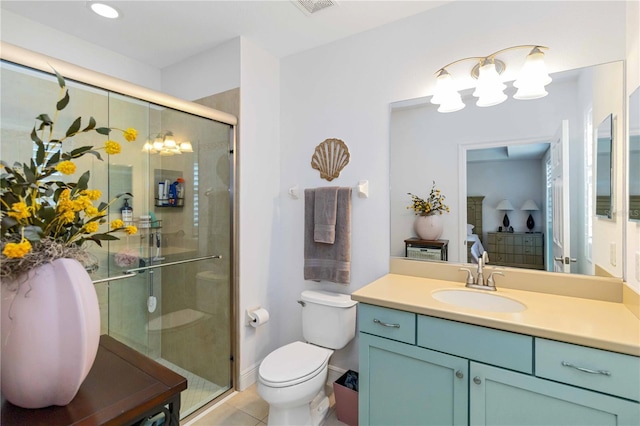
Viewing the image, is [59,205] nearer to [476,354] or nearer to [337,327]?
[476,354]

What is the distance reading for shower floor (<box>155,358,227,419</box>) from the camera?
2.00m

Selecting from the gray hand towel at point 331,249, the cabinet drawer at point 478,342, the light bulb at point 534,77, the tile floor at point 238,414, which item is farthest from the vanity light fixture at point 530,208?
the tile floor at point 238,414

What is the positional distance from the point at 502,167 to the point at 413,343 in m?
1.07

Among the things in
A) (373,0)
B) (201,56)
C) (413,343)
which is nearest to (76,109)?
(201,56)

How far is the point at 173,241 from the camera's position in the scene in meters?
2.22

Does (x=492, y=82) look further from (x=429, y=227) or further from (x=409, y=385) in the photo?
(x=409, y=385)

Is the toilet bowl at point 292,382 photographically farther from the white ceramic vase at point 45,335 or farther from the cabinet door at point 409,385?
the white ceramic vase at point 45,335

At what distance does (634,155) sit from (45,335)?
2056mm

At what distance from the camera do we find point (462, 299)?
5.53 feet

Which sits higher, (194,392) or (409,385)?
(409,385)

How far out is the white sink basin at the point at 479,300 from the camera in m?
1.54

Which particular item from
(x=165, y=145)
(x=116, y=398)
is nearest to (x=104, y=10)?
(x=165, y=145)

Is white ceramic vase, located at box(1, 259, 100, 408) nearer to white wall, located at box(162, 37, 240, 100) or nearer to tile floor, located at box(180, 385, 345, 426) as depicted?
tile floor, located at box(180, 385, 345, 426)

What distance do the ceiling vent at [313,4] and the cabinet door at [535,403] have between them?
2003 millimetres
